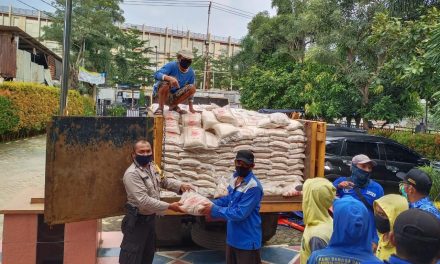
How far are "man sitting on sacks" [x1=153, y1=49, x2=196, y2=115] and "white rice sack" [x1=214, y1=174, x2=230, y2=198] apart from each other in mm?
1058

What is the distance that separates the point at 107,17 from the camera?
27.9 meters

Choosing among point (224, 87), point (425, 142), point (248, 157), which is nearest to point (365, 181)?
point (248, 157)

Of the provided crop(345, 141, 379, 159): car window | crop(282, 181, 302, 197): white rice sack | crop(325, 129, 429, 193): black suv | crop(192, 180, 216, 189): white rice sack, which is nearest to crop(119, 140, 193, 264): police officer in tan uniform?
crop(192, 180, 216, 189): white rice sack

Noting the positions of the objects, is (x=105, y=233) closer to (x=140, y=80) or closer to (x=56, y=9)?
(x=56, y=9)

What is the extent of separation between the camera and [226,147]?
4555mm

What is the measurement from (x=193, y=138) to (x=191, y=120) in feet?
1.54

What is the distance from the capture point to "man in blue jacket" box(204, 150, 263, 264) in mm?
3314

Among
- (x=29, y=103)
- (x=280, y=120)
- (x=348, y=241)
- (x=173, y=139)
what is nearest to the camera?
(x=348, y=241)

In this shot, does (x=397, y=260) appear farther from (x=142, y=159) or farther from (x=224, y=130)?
(x=224, y=130)

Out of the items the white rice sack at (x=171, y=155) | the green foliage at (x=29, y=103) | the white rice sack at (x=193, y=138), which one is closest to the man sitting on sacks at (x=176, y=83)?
the white rice sack at (x=193, y=138)

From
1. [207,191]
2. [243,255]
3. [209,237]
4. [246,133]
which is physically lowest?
[209,237]

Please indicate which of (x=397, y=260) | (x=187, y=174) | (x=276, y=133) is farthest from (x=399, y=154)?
(x=397, y=260)

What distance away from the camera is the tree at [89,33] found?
86.2ft

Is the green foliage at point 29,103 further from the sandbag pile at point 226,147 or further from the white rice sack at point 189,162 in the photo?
the white rice sack at point 189,162
